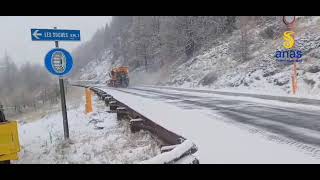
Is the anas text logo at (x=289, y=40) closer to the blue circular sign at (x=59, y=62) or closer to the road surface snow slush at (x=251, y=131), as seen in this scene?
the road surface snow slush at (x=251, y=131)

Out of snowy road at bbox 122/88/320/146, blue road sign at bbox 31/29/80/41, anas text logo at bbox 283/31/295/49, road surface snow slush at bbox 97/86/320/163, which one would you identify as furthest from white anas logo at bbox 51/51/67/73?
anas text logo at bbox 283/31/295/49

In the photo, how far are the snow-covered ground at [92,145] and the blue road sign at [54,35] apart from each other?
2646 mm

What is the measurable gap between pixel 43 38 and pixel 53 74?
3.18ft

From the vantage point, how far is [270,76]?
2467 centimetres

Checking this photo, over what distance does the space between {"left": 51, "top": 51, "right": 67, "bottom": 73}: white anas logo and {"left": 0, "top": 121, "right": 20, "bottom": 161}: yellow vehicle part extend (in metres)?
2.31

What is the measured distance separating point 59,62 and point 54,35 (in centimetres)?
72

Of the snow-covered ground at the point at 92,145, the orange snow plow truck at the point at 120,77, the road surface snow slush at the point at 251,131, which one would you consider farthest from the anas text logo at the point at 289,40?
the orange snow plow truck at the point at 120,77

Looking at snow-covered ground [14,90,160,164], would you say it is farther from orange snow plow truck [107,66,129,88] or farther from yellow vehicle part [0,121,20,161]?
orange snow plow truck [107,66,129,88]

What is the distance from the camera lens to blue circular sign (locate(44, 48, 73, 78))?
9.03 metres

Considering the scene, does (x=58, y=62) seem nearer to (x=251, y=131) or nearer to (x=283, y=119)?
(x=251, y=131)
